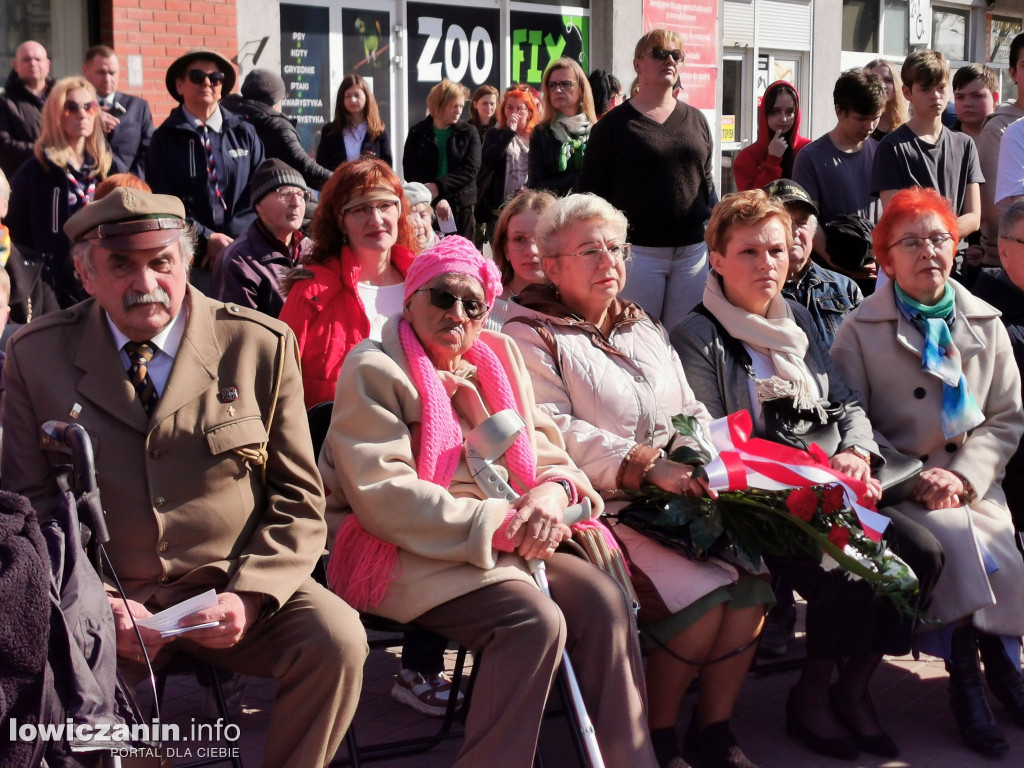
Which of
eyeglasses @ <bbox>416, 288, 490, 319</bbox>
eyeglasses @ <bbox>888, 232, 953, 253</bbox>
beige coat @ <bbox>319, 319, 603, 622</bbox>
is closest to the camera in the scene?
beige coat @ <bbox>319, 319, 603, 622</bbox>

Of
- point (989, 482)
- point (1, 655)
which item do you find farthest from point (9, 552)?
point (989, 482)

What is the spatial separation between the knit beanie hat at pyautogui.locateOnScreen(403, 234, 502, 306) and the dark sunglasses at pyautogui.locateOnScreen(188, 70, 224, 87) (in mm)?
3947

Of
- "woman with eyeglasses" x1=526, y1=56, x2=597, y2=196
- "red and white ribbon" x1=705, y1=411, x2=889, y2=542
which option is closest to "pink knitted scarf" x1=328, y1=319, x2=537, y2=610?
"red and white ribbon" x1=705, y1=411, x2=889, y2=542

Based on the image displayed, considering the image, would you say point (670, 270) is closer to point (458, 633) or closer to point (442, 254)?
point (442, 254)

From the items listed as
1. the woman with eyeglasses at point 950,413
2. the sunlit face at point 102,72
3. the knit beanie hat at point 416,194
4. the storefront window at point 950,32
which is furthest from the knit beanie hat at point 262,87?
the storefront window at point 950,32

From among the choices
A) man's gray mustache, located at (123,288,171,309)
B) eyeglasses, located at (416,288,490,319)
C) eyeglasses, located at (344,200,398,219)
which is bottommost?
eyeglasses, located at (416,288,490,319)

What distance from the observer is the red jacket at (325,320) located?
501 centimetres

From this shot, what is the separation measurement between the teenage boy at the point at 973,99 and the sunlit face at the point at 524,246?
4927 millimetres

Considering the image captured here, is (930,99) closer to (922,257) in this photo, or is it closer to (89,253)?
(922,257)

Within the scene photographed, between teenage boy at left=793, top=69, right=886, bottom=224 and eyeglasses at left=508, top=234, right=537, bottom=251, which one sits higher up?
teenage boy at left=793, top=69, right=886, bottom=224

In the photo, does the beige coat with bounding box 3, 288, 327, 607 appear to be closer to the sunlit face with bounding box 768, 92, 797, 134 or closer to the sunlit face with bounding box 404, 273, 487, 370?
the sunlit face with bounding box 404, 273, 487, 370

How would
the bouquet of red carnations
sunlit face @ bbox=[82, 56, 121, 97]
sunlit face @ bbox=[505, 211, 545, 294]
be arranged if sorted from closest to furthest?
the bouquet of red carnations < sunlit face @ bbox=[505, 211, 545, 294] < sunlit face @ bbox=[82, 56, 121, 97]

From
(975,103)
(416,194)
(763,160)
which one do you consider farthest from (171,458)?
(975,103)

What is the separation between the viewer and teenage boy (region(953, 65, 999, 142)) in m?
9.12
